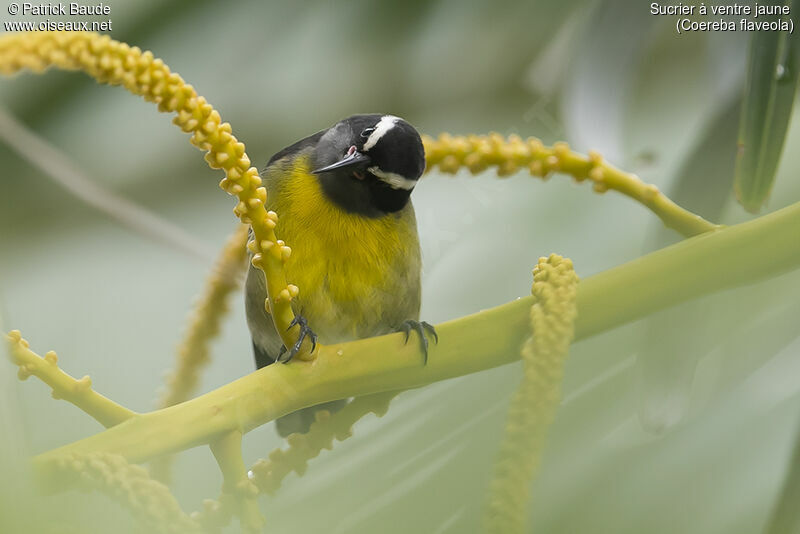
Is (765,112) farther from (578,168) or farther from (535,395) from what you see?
(535,395)

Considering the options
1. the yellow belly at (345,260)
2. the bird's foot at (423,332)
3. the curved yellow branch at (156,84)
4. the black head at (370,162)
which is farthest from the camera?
the yellow belly at (345,260)

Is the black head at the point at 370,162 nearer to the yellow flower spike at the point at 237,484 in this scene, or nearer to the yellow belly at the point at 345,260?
the yellow belly at the point at 345,260

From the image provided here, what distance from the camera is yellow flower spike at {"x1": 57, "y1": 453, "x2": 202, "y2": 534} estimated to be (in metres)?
0.24

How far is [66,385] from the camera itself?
284 mm

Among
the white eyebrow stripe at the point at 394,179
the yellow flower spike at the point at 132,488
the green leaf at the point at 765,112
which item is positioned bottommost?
the yellow flower spike at the point at 132,488

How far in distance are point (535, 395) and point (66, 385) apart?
166 mm

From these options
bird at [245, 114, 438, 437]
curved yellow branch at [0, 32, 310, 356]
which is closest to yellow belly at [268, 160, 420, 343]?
bird at [245, 114, 438, 437]

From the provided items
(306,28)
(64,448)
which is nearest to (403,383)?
(64,448)

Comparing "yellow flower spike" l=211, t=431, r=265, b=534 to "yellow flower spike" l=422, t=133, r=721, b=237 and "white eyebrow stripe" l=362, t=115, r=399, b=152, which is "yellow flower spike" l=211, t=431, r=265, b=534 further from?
"white eyebrow stripe" l=362, t=115, r=399, b=152

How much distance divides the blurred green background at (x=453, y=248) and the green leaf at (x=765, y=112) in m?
0.03

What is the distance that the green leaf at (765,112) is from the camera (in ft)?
1.29

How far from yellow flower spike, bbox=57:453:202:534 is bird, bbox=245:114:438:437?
286 mm

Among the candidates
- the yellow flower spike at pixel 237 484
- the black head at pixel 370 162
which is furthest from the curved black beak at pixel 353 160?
the yellow flower spike at pixel 237 484

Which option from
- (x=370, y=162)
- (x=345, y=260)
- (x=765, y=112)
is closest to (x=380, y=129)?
(x=370, y=162)
